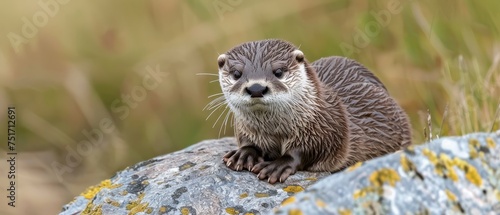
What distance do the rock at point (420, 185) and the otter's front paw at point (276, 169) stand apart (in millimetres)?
1507

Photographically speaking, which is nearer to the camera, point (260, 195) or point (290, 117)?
point (260, 195)

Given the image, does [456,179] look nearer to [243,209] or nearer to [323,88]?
[243,209]

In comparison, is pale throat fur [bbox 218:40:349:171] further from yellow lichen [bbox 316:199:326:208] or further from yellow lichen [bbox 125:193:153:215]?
yellow lichen [bbox 316:199:326:208]

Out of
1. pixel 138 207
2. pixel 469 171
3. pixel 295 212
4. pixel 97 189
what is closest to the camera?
pixel 295 212

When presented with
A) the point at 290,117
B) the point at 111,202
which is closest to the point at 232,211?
the point at 111,202

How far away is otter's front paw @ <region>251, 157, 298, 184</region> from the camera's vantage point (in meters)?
3.97

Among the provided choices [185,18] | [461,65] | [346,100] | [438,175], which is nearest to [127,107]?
[185,18]

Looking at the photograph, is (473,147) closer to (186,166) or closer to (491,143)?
(491,143)

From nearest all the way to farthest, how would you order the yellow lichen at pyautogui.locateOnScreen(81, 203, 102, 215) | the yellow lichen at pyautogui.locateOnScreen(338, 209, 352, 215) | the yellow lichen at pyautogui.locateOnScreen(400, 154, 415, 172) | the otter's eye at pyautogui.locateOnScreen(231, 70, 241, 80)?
the yellow lichen at pyautogui.locateOnScreen(338, 209, 352, 215), the yellow lichen at pyautogui.locateOnScreen(400, 154, 415, 172), the yellow lichen at pyautogui.locateOnScreen(81, 203, 102, 215), the otter's eye at pyautogui.locateOnScreen(231, 70, 241, 80)

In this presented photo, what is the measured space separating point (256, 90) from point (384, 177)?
1.64m

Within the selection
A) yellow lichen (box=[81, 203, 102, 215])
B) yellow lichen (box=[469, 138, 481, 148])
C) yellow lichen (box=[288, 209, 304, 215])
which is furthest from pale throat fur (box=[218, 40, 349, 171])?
yellow lichen (box=[288, 209, 304, 215])

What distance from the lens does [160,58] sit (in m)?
6.29

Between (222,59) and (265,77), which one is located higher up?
(222,59)

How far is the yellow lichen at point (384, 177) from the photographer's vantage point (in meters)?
2.35
